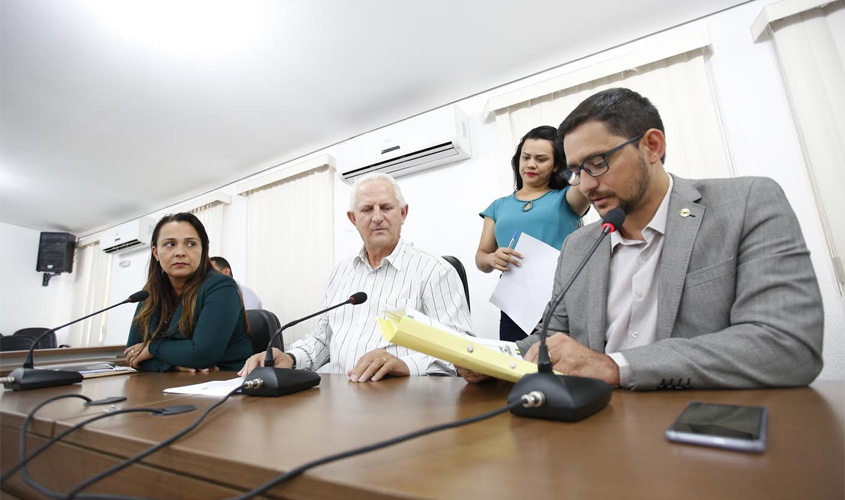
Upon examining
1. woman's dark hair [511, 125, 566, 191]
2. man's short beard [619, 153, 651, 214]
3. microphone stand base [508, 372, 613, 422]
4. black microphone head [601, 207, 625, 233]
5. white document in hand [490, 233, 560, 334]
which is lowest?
microphone stand base [508, 372, 613, 422]

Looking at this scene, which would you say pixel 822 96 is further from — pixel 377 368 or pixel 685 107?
pixel 377 368

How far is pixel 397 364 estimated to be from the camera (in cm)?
107

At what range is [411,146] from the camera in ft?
10.4

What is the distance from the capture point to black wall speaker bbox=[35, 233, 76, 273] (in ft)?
18.3

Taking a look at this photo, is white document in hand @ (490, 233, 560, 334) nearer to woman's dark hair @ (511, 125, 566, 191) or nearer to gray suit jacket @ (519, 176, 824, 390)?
gray suit jacket @ (519, 176, 824, 390)

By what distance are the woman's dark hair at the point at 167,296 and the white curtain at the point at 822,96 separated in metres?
2.99

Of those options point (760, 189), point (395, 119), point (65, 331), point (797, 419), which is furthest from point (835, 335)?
point (65, 331)

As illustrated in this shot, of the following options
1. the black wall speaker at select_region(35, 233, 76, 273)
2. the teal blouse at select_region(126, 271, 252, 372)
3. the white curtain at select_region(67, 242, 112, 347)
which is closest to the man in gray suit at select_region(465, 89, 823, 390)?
the teal blouse at select_region(126, 271, 252, 372)

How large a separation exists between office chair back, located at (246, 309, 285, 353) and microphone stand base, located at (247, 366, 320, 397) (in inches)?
47.2

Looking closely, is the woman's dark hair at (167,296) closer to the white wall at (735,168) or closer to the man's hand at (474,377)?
the man's hand at (474,377)

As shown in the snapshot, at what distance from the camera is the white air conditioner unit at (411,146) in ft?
9.97

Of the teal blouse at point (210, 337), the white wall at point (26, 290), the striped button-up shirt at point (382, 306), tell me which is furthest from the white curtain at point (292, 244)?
the white wall at point (26, 290)

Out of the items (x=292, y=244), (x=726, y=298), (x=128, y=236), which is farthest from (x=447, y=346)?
(x=128, y=236)

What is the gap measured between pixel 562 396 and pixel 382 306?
1034mm
